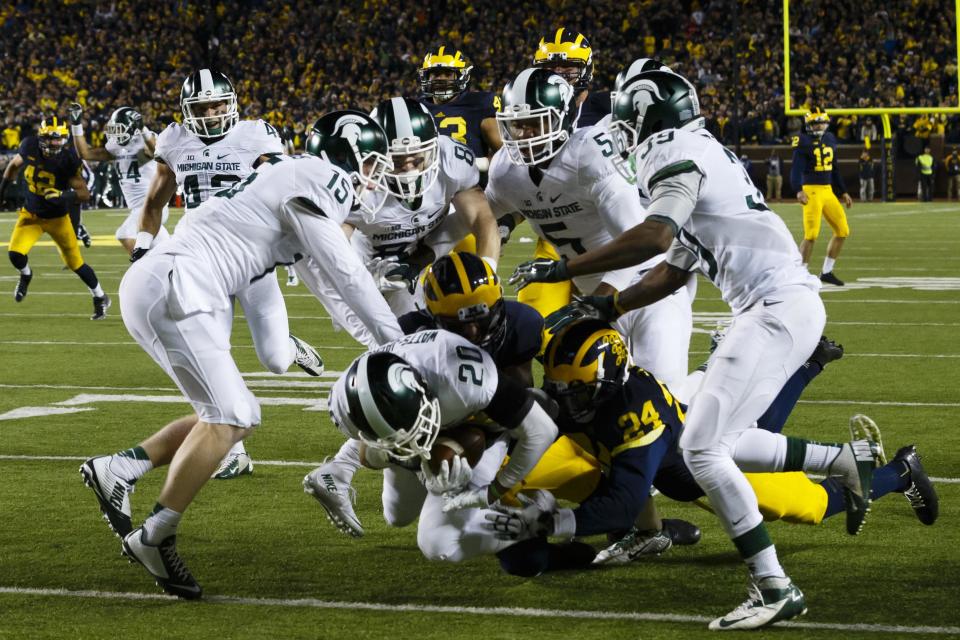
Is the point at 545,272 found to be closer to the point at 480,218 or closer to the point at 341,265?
the point at 341,265

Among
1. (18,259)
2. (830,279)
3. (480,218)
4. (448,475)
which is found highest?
(480,218)

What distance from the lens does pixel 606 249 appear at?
14.0 feet

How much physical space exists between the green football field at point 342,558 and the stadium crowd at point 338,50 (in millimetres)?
22827

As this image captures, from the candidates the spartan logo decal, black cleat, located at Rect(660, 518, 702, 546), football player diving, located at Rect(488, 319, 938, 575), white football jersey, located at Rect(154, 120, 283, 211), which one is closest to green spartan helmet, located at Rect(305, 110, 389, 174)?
the spartan logo decal

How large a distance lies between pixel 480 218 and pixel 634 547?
1.87m

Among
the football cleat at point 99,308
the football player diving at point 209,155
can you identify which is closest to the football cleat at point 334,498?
the football player diving at point 209,155

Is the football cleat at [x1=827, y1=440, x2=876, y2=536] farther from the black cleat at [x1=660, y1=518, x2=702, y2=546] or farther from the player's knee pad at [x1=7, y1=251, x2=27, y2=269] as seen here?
the player's knee pad at [x1=7, y1=251, x2=27, y2=269]

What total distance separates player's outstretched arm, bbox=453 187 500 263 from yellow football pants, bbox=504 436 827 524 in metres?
1.40

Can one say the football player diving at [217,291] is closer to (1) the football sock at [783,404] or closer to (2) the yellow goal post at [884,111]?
(1) the football sock at [783,404]

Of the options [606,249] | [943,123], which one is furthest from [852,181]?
[606,249]

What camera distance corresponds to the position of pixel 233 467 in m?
5.91

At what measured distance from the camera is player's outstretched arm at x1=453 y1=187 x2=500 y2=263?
5.86m

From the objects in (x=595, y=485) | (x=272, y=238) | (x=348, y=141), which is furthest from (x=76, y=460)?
(x=595, y=485)

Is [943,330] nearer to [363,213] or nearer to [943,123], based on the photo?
[363,213]
